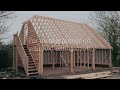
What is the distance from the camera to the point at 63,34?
766 inches

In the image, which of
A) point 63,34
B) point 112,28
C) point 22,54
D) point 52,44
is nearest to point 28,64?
point 22,54

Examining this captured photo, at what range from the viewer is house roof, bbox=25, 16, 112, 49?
17.5 m

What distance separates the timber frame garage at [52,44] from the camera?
53.2ft

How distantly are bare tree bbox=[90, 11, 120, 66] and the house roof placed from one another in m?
2.50

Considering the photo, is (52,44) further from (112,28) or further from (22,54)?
(112,28)

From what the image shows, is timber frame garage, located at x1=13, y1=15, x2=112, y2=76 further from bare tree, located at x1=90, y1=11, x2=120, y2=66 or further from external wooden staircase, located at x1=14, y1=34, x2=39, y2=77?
bare tree, located at x1=90, y1=11, x2=120, y2=66

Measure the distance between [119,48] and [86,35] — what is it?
4.86 m

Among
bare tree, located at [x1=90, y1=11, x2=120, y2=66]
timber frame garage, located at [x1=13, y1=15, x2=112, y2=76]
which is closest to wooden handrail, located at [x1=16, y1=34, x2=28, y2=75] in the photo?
timber frame garage, located at [x1=13, y1=15, x2=112, y2=76]

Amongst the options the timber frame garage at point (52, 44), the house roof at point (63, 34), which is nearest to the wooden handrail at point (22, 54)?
the timber frame garage at point (52, 44)

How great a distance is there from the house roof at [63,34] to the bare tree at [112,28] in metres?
2.50

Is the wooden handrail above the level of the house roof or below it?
below
